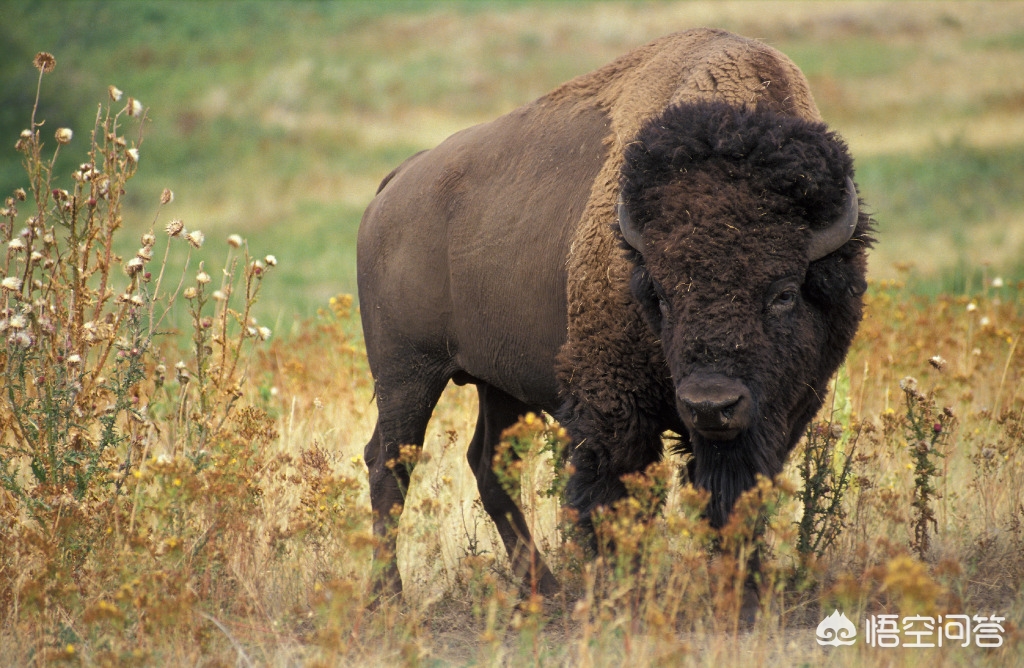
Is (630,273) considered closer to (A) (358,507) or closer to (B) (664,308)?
(B) (664,308)

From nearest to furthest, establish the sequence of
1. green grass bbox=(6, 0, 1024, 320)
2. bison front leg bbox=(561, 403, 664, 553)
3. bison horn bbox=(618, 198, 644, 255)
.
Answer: bison horn bbox=(618, 198, 644, 255), bison front leg bbox=(561, 403, 664, 553), green grass bbox=(6, 0, 1024, 320)

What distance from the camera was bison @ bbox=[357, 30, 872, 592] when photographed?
3.94 meters

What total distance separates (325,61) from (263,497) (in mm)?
42315

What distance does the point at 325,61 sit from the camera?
147ft

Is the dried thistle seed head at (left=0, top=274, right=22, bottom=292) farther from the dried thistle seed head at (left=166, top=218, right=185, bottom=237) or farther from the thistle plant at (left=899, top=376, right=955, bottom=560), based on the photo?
the thistle plant at (left=899, top=376, right=955, bottom=560)

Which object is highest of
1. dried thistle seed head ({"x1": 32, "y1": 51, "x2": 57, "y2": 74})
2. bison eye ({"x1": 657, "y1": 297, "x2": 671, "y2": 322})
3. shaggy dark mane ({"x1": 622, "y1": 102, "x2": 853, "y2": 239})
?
dried thistle seed head ({"x1": 32, "y1": 51, "x2": 57, "y2": 74})

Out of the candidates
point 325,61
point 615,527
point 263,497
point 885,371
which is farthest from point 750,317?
point 325,61

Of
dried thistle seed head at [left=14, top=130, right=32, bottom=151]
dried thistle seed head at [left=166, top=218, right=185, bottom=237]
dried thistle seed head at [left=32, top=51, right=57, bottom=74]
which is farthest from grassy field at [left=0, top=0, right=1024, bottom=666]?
dried thistle seed head at [left=32, top=51, right=57, bottom=74]

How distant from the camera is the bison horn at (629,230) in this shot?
416cm

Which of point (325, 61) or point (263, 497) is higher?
point (325, 61)

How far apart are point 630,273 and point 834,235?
2.71ft

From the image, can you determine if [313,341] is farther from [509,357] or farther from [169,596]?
[169,596]

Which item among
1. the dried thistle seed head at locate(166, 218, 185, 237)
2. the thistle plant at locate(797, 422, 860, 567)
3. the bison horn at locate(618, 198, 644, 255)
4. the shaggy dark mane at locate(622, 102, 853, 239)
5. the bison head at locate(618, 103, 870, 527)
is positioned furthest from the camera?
the thistle plant at locate(797, 422, 860, 567)

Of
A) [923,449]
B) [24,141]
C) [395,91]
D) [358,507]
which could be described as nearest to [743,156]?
[923,449]
